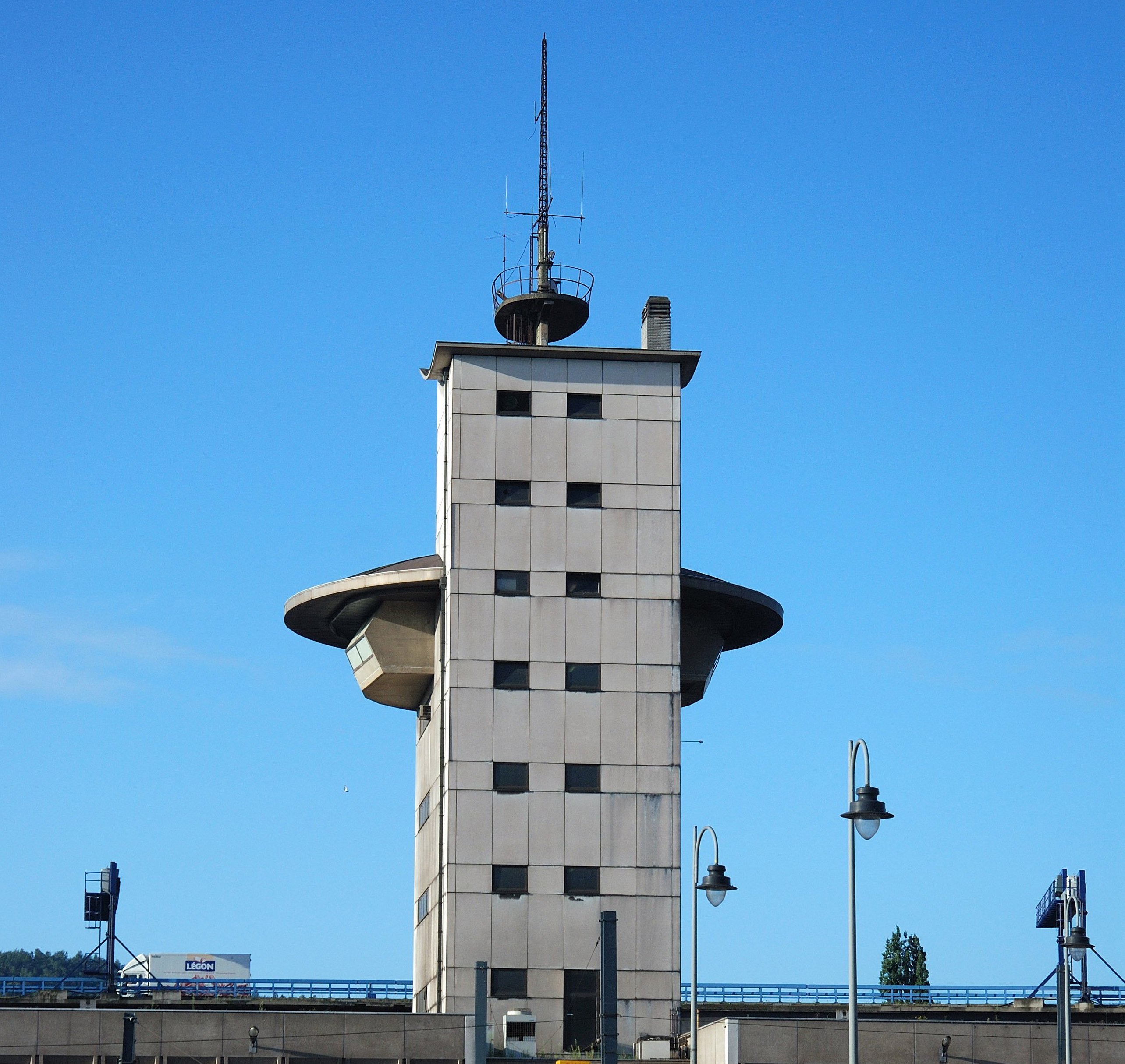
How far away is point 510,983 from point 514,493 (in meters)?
15.9

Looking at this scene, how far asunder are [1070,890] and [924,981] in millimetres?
64420

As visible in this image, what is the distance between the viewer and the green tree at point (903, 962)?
4279 inches

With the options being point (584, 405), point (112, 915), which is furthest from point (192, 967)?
point (584, 405)

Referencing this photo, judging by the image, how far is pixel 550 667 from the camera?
61.9m

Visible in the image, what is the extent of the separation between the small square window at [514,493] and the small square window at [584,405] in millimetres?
2583

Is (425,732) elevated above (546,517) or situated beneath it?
situated beneath

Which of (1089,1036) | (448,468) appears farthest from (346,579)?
(1089,1036)

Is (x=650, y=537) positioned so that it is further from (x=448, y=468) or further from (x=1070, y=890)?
(x=1070, y=890)

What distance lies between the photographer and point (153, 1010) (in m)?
58.0

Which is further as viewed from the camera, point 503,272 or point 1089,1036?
point 503,272

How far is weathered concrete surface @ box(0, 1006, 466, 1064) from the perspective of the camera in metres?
56.8

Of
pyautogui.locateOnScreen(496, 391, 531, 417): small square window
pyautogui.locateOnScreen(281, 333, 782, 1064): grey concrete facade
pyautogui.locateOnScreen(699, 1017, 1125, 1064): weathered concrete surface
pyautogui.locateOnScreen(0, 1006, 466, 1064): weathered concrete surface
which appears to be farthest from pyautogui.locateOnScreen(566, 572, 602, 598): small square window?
pyautogui.locateOnScreen(699, 1017, 1125, 1064): weathered concrete surface

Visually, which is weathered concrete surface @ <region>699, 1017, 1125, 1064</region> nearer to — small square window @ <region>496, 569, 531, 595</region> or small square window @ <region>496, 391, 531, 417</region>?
small square window @ <region>496, 569, 531, 595</region>

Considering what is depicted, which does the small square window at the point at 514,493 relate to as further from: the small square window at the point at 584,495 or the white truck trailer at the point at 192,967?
the white truck trailer at the point at 192,967
